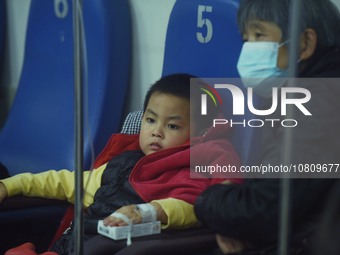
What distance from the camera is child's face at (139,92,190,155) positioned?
1.76 m

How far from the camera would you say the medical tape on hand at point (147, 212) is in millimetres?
1549

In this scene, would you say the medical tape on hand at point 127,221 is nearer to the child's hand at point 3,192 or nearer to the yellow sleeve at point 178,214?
the yellow sleeve at point 178,214

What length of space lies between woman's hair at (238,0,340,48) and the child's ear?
1 centimetres

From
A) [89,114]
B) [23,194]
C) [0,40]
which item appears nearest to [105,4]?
Answer: [89,114]

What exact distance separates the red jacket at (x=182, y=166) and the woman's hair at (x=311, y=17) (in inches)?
13.8

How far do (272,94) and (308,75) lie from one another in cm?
12

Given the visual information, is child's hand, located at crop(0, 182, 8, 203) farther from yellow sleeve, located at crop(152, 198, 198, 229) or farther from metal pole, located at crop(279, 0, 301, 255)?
metal pole, located at crop(279, 0, 301, 255)

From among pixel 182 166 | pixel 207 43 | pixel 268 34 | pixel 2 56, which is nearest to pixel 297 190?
pixel 268 34

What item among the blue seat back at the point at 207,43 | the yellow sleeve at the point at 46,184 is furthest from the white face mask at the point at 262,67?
the yellow sleeve at the point at 46,184

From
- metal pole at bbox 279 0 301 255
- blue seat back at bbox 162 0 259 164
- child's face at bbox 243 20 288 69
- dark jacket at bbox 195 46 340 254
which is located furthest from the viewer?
blue seat back at bbox 162 0 259 164

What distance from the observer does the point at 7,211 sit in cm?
194

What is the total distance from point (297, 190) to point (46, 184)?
2.73ft

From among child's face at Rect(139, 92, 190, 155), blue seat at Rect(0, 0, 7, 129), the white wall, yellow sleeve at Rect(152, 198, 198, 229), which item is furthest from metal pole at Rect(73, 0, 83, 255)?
blue seat at Rect(0, 0, 7, 129)

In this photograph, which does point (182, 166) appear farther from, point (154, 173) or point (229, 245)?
point (229, 245)
